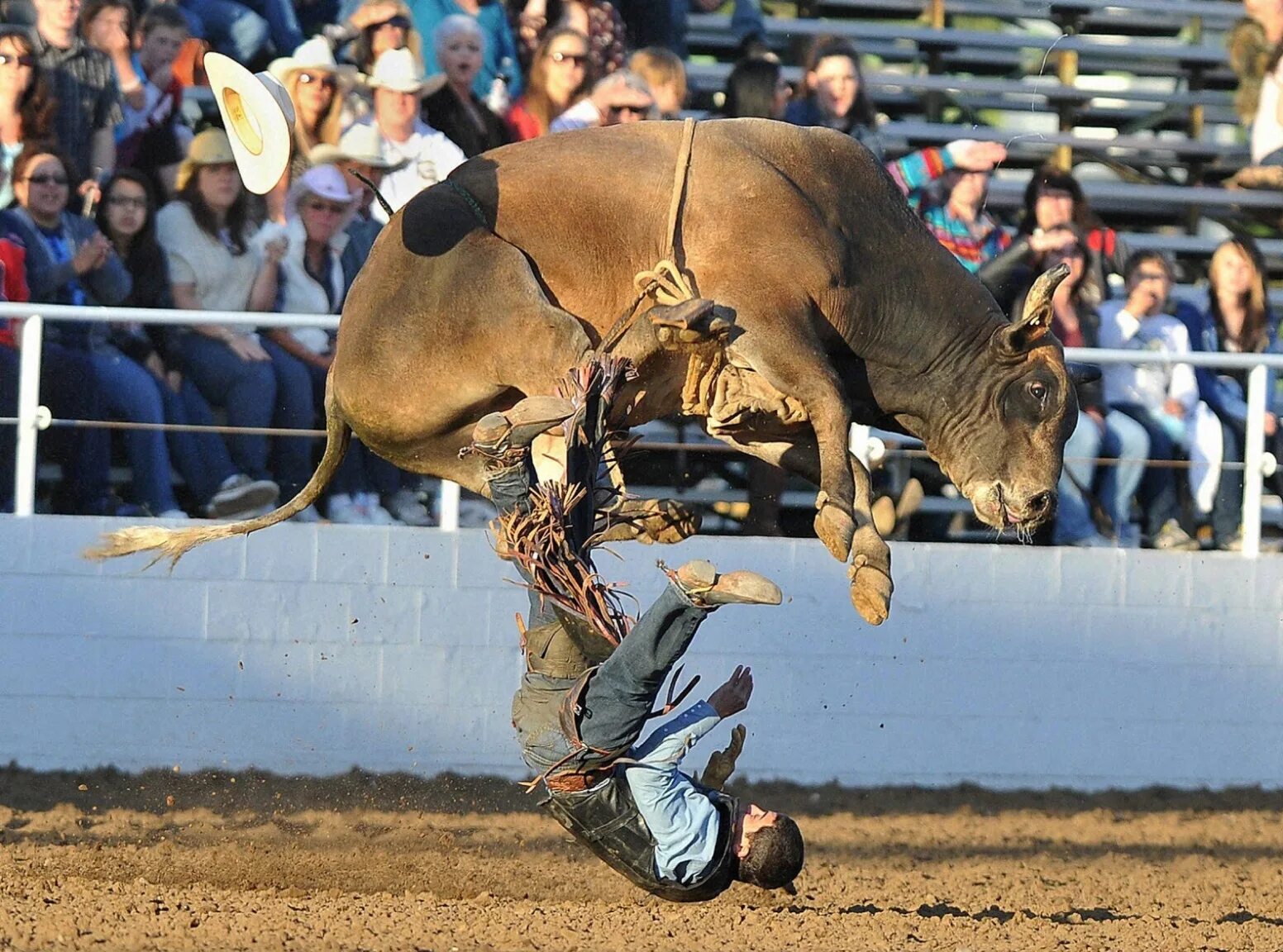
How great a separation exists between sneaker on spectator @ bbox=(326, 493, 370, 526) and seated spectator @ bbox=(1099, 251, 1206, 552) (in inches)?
120

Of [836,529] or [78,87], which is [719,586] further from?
[78,87]

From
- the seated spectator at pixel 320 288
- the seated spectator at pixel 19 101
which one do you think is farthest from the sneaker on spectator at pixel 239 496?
the seated spectator at pixel 19 101

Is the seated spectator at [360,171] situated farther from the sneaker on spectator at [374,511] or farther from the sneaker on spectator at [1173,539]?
the sneaker on spectator at [1173,539]

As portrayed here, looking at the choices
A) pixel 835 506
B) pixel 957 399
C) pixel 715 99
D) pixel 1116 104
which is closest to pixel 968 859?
pixel 957 399

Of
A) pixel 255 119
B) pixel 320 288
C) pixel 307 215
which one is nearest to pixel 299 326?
pixel 320 288

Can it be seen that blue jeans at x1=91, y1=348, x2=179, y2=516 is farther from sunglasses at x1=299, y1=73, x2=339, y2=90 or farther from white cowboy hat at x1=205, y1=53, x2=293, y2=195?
white cowboy hat at x1=205, y1=53, x2=293, y2=195

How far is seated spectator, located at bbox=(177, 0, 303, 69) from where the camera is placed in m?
7.16

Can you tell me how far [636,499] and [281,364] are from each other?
2526 millimetres

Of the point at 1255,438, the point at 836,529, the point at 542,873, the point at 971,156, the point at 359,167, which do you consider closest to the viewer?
the point at 836,529

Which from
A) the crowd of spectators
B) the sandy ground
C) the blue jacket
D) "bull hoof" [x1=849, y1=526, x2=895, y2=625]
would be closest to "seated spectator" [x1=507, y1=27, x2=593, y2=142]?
the crowd of spectators

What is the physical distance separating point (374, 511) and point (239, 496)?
70 centimetres

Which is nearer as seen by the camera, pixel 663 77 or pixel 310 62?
pixel 310 62

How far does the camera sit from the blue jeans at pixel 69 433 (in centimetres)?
679

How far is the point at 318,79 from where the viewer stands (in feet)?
22.8
